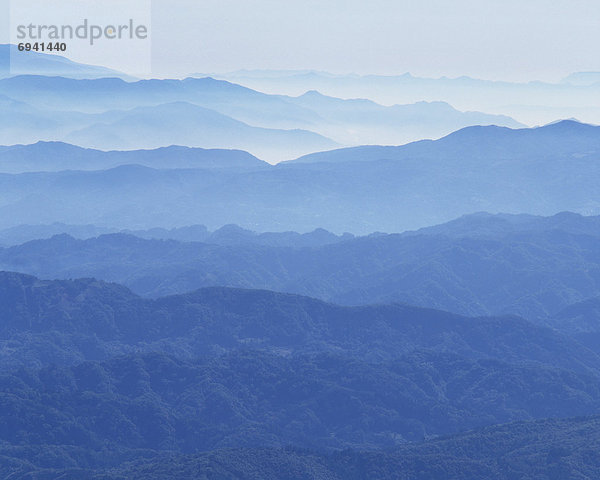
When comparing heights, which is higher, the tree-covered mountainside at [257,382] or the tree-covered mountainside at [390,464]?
the tree-covered mountainside at [390,464]

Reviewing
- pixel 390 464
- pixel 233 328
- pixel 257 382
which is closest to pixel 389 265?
pixel 233 328

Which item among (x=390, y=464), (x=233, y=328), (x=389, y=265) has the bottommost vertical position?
(x=233, y=328)

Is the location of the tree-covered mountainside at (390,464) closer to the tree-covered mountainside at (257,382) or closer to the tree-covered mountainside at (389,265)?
the tree-covered mountainside at (257,382)

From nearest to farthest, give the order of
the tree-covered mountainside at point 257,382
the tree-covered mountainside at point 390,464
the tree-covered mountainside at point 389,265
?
the tree-covered mountainside at point 390,464, the tree-covered mountainside at point 257,382, the tree-covered mountainside at point 389,265

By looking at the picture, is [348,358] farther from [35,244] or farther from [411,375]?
[35,244]

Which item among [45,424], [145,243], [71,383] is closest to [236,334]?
[71,383]

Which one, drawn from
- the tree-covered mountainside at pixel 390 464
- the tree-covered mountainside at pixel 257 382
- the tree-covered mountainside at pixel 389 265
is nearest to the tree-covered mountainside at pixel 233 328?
the tree-covered mountainside at pixel 257 382

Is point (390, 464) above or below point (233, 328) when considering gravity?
above

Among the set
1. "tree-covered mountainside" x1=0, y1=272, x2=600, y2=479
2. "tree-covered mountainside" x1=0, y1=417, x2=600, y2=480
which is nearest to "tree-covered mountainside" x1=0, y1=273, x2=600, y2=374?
"tree-covered mountainside" x1=0, y1=272, x2=600, y2=479

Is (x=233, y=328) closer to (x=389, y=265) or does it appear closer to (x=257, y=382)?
(x=257, y=382)
